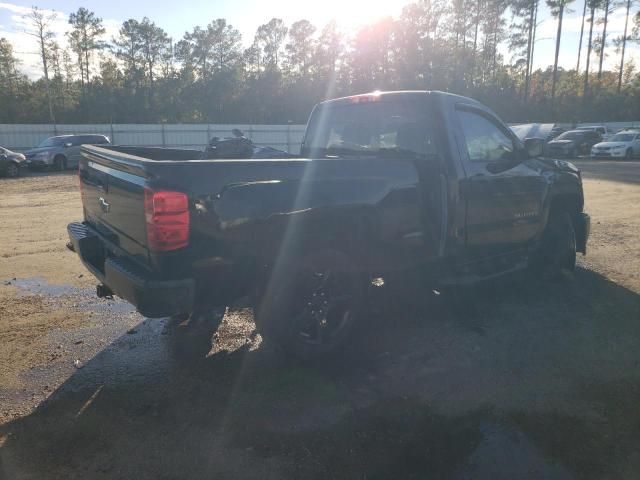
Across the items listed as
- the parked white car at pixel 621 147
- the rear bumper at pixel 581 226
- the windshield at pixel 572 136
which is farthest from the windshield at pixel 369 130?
the windshield at pixel 572 136

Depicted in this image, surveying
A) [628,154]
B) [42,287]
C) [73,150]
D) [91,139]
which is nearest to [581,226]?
[42,287]

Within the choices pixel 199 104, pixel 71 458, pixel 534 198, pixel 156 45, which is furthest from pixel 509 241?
pixel 156 45

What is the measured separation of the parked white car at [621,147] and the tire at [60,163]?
27.3m

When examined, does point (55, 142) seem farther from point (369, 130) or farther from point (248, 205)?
point (248, 205)

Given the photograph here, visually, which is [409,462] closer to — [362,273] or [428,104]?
[362,273]

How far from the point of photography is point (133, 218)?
3.30 metres

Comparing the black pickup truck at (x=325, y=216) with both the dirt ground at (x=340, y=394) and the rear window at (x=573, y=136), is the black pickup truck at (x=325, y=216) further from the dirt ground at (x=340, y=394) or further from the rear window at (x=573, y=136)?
the rear window at (x=573, y=136)

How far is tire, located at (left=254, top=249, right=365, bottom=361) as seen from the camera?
3602 millimetres

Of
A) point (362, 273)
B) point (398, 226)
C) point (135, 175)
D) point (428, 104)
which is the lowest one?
point (362, 273)

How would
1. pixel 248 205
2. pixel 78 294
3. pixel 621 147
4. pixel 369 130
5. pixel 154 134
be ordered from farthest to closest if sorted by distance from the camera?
1. pixel 154 134
2. pixel 621 147
3. pixel 78 294
4. pixel 369 130
5. pixel 248 205

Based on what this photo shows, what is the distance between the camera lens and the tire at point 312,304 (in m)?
3.60

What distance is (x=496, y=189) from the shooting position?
4.73 meters

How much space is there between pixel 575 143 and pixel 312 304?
31.2 metres

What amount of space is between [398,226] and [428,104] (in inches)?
46.1
